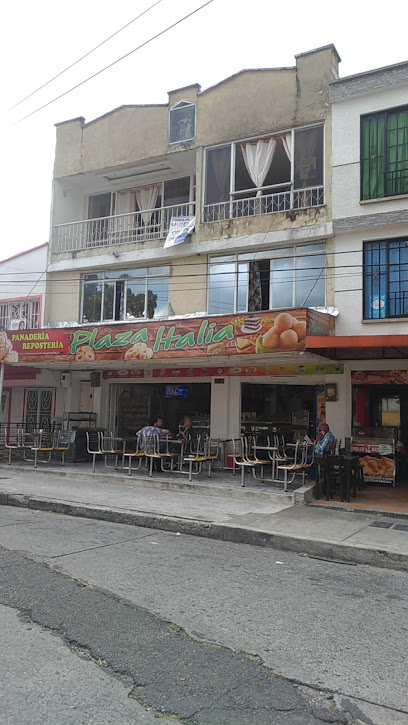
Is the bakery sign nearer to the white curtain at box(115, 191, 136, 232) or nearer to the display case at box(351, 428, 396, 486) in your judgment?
the display case at box(351, 428, 396, 486)

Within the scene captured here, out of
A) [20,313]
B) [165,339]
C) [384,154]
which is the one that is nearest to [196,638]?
[165,339]

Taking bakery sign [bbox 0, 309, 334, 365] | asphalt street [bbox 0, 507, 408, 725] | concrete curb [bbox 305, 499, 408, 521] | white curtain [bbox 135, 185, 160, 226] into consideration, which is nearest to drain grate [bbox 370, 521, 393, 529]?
concrete curb [bbox 305, 499, 408, 521]

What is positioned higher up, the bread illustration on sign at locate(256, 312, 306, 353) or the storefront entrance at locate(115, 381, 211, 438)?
the bread illustration on sign at locate(256, 312, 306, 353)

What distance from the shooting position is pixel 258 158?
15.2 meters

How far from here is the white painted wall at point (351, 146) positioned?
13.3 m

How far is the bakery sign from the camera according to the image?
11.5 meters

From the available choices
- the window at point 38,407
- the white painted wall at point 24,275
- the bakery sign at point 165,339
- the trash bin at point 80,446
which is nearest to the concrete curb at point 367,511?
the bakery sign at point 165,339

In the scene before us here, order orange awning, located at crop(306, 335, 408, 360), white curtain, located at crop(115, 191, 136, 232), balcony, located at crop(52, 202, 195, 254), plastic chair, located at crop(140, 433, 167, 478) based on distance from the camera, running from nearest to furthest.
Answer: orange awning, located at crop(306, 335, 408, 360) < plastic chair, located at crop(140, 433, 167, 478) < balcony, located at crop(52, 202, 195, 254) < white curtain, located at crop(115, 191, 136, 232)

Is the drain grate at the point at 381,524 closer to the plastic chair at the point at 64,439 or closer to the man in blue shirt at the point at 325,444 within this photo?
the man in blue shirt at the point at 325,444

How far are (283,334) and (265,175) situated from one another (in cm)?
595

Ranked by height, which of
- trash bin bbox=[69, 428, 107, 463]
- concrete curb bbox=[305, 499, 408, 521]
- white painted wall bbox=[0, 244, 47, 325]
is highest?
white painted wall bbox=[0, 244, 47, 325]

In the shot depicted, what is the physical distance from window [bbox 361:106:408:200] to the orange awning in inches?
157

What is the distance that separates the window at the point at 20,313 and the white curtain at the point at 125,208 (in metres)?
3.77

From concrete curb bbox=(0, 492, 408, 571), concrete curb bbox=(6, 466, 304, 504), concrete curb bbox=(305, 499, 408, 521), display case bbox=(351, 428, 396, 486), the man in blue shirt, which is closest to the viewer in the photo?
concrete curb bbox=(0, 492, 408, 571)
